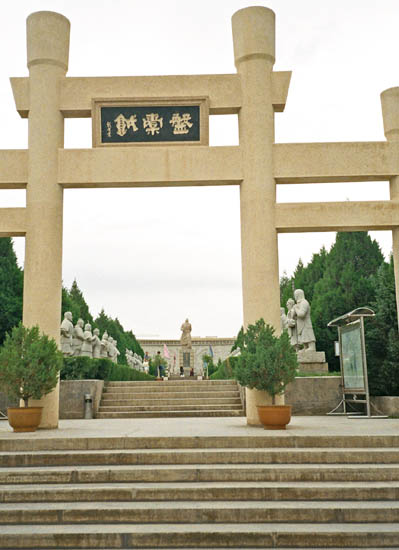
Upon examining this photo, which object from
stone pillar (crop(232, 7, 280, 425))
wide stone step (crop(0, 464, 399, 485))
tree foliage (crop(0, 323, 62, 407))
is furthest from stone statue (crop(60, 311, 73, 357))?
wide stone step (crop(0, 464, 399, 485))

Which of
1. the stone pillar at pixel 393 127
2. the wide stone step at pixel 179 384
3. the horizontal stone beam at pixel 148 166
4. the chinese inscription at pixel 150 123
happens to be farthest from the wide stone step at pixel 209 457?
the wide stone step at pixel 179 384

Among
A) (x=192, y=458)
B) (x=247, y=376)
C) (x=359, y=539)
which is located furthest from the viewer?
(x=247, y=376)

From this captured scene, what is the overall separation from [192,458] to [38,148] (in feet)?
21.7

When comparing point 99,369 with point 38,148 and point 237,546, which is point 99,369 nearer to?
point 38,148

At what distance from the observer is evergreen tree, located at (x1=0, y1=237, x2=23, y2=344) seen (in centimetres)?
3300

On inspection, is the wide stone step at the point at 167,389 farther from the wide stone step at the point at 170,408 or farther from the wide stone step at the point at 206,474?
the wide stone step at the point at 206,474

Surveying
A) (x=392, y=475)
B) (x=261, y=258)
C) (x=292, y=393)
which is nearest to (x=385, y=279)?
(x=292, y=393)

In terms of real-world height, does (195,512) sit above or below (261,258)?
below

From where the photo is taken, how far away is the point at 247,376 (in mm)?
9836

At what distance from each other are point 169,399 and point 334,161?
8006 mm

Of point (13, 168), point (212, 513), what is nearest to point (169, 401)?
point (13, 168)

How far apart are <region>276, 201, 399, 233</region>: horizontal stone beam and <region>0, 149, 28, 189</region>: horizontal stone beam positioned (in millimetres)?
4850

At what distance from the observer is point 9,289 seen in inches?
1328

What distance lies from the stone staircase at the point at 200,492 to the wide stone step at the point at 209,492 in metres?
0.01
